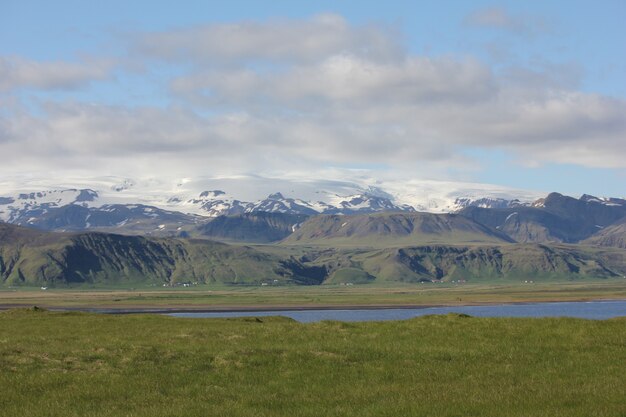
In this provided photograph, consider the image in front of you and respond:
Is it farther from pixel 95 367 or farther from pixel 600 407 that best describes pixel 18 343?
pixel 600 407

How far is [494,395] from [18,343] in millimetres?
27536

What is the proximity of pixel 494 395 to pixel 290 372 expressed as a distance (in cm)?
990

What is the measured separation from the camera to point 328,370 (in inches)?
1492

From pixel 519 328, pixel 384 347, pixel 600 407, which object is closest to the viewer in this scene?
pixel 600 407

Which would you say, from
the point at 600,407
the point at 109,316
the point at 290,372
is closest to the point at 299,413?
the point at 290,372

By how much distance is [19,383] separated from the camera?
3466 cm

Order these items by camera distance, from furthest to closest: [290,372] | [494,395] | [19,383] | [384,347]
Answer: [384,347], [290,372], [19,383], [494,395]

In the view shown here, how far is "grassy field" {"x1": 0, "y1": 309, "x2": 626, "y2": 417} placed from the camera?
30.6m

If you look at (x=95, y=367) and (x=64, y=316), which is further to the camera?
(x=64, y=316)

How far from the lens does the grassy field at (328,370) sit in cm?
3059

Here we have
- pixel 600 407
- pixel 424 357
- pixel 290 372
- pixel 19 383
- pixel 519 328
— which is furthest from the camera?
pixel 519 328

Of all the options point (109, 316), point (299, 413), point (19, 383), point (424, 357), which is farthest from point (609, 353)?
point (109, 316)

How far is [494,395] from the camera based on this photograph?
104 ft

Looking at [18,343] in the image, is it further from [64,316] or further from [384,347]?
[64,316]
